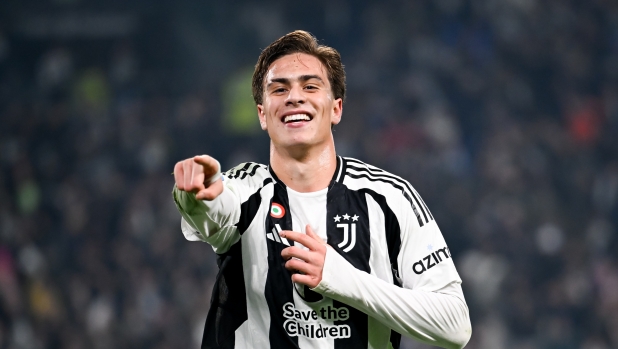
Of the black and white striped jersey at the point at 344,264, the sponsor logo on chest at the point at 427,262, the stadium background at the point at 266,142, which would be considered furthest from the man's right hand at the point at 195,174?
the stadium background at the point at 266,142

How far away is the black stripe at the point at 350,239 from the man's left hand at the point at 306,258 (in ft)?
0.60

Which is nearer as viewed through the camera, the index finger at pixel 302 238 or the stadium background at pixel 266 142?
the index finger at pixel 302 238

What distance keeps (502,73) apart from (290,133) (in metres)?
8.14

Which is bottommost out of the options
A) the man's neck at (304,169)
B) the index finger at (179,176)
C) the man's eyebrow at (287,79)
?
the index finger at (179,176)

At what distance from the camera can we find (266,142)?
392 inches

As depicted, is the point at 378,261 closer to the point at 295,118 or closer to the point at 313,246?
the point at 313,246

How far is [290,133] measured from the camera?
2.66 m

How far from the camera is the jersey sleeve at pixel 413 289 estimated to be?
7.91 feet

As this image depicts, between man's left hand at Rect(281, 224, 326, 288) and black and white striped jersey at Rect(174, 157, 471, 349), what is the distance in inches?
2.3

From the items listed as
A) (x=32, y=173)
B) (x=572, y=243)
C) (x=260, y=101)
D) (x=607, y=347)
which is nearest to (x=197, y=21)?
(x=32, y=173)

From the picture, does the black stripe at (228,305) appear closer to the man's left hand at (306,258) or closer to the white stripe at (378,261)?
the man's left hand at (306,258)

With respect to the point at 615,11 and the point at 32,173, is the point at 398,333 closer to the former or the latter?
the point at 32,173

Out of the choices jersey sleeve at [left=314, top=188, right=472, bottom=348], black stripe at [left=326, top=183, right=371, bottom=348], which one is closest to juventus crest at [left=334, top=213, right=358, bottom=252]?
black stripe at [left=326, top=183, right=371, bottom=348]

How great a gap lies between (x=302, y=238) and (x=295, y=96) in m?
0.52
